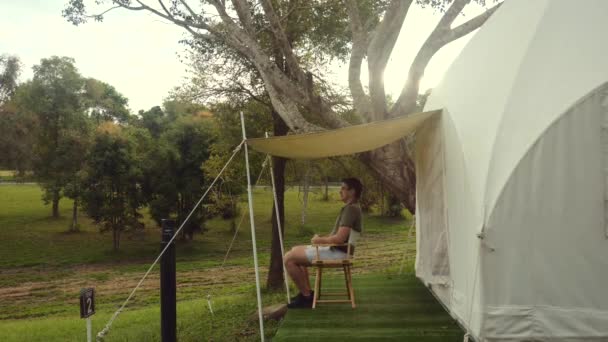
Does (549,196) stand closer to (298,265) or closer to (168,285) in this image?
(298,265)

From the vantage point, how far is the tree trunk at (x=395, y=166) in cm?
705

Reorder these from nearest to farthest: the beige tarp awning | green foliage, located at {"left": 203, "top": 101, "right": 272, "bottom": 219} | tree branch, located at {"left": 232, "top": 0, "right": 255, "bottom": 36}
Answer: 1. the beige tarp awning
2. tree branch, located at {"left": 232, "top": 0, "right": 255, "bottom": 36}
3. green foliage, located at {"left": 203, "top": 101, "right": 272, "bottom": 219}

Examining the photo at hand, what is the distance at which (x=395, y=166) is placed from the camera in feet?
23.2

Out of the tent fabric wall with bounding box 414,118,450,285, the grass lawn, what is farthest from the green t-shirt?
the grass lawn

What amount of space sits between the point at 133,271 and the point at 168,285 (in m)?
13.5

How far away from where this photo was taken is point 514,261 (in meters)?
3.91

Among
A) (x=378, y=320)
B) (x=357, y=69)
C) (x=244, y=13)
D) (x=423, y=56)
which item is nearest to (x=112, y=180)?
(x=244, y=13)

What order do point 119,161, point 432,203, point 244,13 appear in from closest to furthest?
point 432,203
point 244,13
point 119,161

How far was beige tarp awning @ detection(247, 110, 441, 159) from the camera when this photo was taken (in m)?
5.02

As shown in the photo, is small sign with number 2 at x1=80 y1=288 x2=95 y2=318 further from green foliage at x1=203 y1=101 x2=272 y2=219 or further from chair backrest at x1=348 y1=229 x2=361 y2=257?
green foliage at x1=203 y1=101 x2=272 y2=219

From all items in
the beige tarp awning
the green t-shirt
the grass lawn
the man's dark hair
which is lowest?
the grass lawn

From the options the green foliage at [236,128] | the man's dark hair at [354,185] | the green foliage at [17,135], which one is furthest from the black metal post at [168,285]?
the green foliage at [17,135]

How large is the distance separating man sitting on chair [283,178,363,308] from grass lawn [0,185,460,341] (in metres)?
0.70

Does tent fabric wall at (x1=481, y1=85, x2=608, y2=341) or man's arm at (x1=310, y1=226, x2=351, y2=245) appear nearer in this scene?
tent fabric wall at (x1=481, y1=85, x2=608, y2=341)
